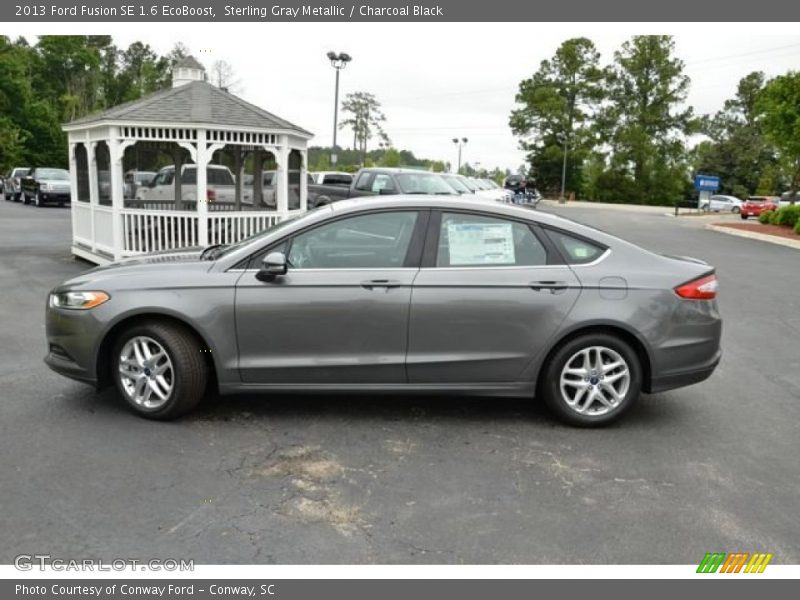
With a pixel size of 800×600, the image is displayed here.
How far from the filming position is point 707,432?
16.7 feet

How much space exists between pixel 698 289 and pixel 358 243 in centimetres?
242

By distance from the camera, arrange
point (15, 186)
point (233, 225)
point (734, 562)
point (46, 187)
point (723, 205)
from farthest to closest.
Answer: point (723, 205)
point (15, 186)
point (46, 187)
point (233, 225)
point (734, 562)

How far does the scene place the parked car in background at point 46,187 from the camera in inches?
1137

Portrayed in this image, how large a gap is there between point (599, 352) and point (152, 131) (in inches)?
359

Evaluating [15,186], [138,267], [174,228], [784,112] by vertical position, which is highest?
[784,112]

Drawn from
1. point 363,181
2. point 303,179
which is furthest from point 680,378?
point 363,181

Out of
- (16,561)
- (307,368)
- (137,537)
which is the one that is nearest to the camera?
(16,561)

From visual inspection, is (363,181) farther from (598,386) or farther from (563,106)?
(563,106)

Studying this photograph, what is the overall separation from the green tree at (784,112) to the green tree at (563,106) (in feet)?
118

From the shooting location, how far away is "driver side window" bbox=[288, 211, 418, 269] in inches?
195

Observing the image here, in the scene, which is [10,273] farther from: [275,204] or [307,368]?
[307,368]

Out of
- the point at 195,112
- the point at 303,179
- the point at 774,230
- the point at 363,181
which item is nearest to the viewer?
the point at 195,112

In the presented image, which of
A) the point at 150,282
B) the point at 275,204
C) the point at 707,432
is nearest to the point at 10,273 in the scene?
the point at 275,204

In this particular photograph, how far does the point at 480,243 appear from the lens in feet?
16.5
